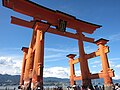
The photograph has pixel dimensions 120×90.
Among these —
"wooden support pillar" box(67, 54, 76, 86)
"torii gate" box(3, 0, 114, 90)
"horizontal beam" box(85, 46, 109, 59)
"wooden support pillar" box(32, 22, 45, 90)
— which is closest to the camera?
"wooden support pillar" box(32, 22, 45, 90)

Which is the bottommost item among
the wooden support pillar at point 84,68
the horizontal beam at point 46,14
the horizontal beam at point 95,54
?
the wooden support pillar at point 84,68

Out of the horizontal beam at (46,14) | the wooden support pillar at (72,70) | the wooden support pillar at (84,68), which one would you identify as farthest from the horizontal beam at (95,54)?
the wooden support pillar at (72,70)

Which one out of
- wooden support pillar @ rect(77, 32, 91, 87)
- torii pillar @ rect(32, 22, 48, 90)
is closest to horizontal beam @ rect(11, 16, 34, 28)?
torii pillar @ rect(32, 22, 48, 90)

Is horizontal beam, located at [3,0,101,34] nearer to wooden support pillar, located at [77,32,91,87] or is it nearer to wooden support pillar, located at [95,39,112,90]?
wooden support pillar, located at [77,32,91,87]

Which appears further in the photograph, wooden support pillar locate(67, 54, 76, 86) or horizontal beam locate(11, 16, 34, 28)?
wooden support pillar locate(67, 54, 76, 86)

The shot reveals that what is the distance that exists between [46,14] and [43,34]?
2.53m

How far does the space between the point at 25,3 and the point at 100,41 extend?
8.31m

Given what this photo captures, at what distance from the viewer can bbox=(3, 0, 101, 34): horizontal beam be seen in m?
14.7

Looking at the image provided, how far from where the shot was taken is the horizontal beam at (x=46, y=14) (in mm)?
14719

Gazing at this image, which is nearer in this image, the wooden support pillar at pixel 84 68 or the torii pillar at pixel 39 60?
the torii pillar at pixel 39 60

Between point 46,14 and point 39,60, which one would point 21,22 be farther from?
point 39,60

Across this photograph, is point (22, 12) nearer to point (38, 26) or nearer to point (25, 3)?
point (25, 3)

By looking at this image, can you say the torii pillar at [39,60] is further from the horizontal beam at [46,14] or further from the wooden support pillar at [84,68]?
the wooden support pillar at [84,68]

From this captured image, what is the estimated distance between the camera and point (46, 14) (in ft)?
53.5
